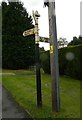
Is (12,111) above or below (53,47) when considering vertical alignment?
below

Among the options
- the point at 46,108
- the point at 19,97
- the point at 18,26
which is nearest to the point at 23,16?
the point at 18,26

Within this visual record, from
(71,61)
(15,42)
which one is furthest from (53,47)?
(15,42)

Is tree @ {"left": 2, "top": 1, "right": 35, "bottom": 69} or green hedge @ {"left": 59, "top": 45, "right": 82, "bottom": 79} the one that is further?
tree @ {"left": 2, "top": 1, "right": 35, "bottom": 69}

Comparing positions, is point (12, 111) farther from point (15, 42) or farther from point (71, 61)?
point (15, 42)

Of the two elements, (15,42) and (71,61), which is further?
(15,42)

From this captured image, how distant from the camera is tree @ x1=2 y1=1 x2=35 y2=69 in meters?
43.0

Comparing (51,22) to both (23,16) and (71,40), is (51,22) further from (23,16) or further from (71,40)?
(71,40)

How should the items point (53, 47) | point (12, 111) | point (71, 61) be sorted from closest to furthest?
point (53, 47)
point (12, 111)
point (71, 61)

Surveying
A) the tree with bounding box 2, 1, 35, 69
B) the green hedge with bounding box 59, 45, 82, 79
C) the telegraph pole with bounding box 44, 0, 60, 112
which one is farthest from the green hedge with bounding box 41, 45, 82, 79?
the tree with bounding box 2, 1, 35, 69

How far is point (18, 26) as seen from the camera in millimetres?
43531

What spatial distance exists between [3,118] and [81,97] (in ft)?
13.3

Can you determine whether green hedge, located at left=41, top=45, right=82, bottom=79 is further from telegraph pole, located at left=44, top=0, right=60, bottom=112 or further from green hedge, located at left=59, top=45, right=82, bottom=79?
telegraph pole, located at left=44, top=0, right=60, bottom=112

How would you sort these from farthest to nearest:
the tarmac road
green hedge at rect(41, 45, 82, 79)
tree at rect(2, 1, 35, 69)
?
tree at rect(2, 1, 35, 69) < green hedge at rect(41, 45, 82, 79) < the tarmac road

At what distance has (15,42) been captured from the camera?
1709 inches
